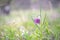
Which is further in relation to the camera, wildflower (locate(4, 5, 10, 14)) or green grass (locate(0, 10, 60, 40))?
wildflower (locate(4, 5, 10, 14))

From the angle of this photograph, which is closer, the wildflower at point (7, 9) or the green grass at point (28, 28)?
the green grass at point (28, 28)

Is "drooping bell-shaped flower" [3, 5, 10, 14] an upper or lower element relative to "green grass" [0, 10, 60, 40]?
upper

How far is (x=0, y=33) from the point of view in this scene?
1.52m

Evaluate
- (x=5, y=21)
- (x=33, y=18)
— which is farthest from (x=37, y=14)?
(x=5, y=21)

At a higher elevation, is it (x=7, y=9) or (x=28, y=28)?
(x=7, y=9)

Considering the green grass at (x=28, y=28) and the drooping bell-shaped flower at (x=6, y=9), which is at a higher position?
the drooping bell-shaped flower at (x=6, y=9)


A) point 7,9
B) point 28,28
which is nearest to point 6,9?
point 7,9

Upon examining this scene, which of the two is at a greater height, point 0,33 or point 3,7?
point 3,7

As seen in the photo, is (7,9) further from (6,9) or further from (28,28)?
(28,28)

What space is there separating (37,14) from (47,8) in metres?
0.10

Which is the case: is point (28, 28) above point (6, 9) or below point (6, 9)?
below

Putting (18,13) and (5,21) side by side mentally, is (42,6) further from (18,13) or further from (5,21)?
(5,21)

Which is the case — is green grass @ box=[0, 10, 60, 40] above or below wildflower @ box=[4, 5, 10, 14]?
below

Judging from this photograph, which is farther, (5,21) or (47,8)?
(5,21)
